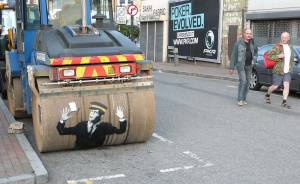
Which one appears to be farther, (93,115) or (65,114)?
(93,115)

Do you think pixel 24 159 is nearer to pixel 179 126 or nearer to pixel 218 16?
pixel 179 126

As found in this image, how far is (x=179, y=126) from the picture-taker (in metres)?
8.99

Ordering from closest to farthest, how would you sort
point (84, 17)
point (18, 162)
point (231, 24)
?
1. point (18, 162)
2. point (84, 17)
3. point (231, 24)

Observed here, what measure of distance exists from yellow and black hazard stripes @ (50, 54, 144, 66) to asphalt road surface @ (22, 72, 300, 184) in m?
1.30

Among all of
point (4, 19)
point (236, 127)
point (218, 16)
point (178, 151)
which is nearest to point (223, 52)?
point (218, 16)

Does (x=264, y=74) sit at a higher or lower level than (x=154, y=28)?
lower

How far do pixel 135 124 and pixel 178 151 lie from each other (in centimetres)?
74

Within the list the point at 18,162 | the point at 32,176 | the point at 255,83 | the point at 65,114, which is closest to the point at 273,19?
the point at 255,83

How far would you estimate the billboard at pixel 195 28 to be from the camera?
1019 inches

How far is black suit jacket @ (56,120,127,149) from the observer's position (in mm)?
6683

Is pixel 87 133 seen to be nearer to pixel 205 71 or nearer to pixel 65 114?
pixel 65 114

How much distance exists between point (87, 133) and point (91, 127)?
10 centimetres

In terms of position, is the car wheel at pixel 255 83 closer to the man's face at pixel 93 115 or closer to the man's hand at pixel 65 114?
the man's face at pixel 93 115

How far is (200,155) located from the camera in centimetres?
690
